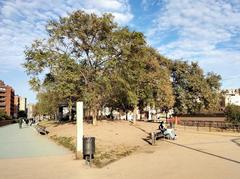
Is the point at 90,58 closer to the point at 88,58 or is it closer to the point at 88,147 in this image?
the point at 88,58

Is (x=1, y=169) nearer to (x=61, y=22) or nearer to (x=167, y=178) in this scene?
(x=167, y=178)

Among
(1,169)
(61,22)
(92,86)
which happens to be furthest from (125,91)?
(1,169)

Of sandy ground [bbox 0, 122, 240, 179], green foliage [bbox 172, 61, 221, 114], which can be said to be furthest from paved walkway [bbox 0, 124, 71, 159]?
green foliage [bbox 172, 61, 221, 114]

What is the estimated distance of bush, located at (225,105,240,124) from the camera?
3628 cm

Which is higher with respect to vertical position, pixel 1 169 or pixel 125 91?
pixel 125 91

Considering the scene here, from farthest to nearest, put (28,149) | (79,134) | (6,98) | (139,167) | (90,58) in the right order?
(6,98) < (90,58) < (28,149) < (79,134) < (139,167)

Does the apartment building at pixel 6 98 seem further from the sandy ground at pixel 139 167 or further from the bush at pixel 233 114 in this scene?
the sandy ground at pixel 139 167

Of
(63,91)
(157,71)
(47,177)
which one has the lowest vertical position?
(47,177)

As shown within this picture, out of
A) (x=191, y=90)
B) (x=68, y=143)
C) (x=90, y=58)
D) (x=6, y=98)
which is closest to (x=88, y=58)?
(x=90, y=58)

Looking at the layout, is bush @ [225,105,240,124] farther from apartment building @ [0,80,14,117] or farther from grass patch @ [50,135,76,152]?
apartment building @ [0,80,14,117]

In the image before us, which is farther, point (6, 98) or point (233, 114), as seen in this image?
point (6, 98)

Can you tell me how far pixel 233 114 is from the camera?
120 feet

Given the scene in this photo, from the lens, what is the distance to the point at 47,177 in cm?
1120

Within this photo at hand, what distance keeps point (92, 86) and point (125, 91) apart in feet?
11.5
